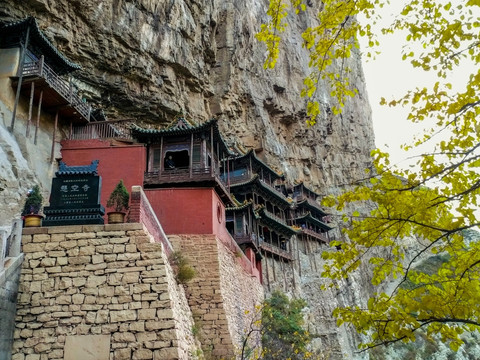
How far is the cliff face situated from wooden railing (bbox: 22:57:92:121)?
83.2 inches

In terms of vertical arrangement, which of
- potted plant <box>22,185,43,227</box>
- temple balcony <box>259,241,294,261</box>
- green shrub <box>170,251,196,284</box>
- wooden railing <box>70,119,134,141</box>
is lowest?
green shrub <box>170,251,196,284</box>

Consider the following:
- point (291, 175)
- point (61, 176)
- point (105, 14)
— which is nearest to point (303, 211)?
point (291, 175)

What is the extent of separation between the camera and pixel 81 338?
284 inches

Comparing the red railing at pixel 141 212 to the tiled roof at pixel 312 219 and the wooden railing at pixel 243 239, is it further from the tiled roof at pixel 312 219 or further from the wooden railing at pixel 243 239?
the tiled roof at pixel 312 219

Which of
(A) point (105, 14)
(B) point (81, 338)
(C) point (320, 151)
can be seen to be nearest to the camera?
(B) point (81, 338)

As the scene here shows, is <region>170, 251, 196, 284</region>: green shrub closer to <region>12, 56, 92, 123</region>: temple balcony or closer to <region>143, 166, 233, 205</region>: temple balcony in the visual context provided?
<region>143, 166, 233, 205</region>: temple balcony

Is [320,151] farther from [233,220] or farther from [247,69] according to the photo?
[233,220]

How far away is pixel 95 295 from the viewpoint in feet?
24.9

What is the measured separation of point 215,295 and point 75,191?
20.7 feet

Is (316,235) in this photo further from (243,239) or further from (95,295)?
(95,295)

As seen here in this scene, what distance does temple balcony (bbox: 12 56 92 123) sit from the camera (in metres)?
17.6

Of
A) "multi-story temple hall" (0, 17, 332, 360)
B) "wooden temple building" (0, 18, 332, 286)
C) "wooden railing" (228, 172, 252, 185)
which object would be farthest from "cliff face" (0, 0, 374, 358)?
"wooden railing" (228, 172, 252, 185)

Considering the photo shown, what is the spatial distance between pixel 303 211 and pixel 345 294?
34.9ft

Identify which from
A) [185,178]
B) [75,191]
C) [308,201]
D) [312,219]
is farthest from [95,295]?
[308,201]
